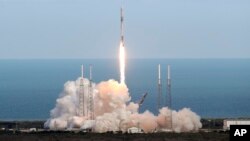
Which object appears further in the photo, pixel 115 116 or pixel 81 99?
pixel 81 99

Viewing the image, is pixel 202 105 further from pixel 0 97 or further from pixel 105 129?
pixel 105 129

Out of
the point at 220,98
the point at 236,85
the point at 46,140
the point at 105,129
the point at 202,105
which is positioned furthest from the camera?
the point at 236,85

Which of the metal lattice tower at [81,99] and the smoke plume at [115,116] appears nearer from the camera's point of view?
the smoke plume at [115,116]

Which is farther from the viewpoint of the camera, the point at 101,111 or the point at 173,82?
the point at 173,82

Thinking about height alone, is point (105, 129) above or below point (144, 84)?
below

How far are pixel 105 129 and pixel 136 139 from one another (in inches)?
295

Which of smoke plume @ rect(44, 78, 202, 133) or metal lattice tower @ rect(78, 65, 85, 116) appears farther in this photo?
metal lattice tower @ rect(78, 65, 85, 116)

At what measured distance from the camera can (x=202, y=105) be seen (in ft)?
407

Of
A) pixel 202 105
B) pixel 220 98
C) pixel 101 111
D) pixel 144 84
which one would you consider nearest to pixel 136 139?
pixel 101 111

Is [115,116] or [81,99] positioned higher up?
[81,99]

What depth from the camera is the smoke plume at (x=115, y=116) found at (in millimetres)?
71875

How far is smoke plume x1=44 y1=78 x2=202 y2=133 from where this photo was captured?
7188 cm

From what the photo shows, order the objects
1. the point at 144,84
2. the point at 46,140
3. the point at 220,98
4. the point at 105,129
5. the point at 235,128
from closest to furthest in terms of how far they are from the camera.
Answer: the point at 235,128 → the point at 46,140 → the point at 105,129 → the point at 220,98 → the point at 144,84

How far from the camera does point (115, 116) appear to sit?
233ft
